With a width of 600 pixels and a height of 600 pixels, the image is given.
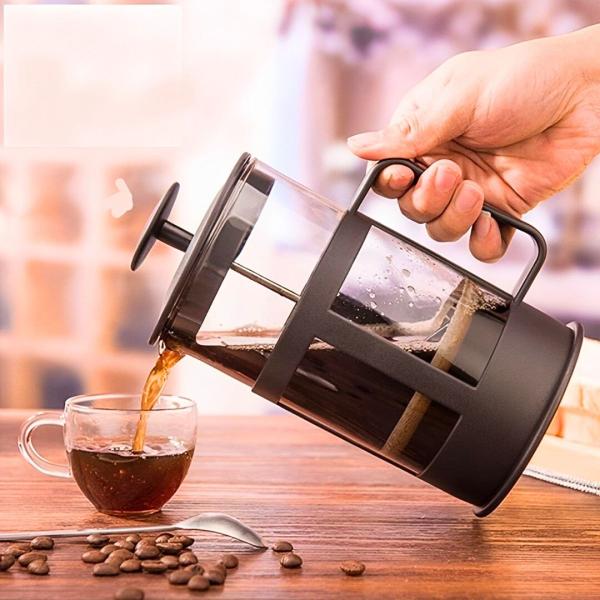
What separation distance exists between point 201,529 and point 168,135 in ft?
8.02

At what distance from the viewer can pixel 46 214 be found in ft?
10.8

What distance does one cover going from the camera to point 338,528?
3.52 feet

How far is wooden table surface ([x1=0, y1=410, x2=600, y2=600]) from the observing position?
88cm

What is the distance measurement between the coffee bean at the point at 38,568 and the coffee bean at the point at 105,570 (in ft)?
0.14

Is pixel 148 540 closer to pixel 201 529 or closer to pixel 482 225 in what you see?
pixel 201 529

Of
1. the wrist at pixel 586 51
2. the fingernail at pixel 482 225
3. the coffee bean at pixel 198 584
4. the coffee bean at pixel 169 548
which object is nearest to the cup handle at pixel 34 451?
the coffee bean at pixel 169 548

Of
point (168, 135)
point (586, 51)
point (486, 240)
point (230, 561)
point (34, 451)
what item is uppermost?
point (586, 51)

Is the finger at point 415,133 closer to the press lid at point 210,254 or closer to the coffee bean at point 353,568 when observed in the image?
the press lid at point 210,254

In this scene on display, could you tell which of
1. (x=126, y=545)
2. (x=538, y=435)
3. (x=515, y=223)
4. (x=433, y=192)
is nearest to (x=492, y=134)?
(x=433, y=192)

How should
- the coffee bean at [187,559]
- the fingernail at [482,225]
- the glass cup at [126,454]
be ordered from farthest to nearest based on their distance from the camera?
the fingernail at [482,225], the glass cup at [126,454], the coffee bean at [187,559]

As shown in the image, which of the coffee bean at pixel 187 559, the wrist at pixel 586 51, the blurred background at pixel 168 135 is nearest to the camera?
the coffee bean at pixel 187 559

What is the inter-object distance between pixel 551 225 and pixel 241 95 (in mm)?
1121

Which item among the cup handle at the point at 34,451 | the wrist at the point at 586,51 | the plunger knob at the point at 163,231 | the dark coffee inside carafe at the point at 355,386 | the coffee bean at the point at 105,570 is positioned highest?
the wrist at the point at 586,51

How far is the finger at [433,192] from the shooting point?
1202 mm
